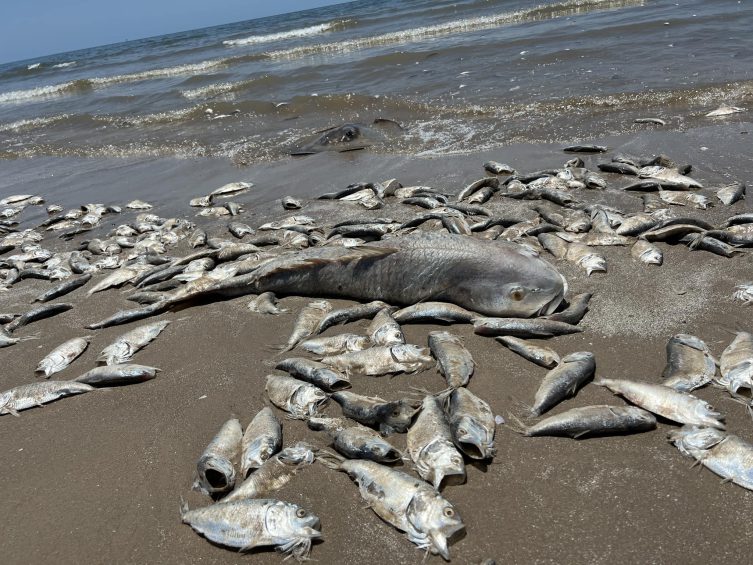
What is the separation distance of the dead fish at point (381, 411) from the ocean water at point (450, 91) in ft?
26.2

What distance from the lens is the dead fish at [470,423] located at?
352 centimetres

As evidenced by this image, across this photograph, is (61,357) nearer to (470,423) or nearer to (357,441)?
(357,441)

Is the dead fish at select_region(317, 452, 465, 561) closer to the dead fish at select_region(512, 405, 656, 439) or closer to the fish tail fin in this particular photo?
the fish tail fin

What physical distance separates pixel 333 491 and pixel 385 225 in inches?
181

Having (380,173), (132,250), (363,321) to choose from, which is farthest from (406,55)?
(363,321)

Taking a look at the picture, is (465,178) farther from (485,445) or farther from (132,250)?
(485,445)

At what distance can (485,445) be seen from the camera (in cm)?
354

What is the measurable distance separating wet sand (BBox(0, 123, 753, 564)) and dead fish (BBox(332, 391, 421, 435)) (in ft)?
0.62

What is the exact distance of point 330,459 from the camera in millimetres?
3711

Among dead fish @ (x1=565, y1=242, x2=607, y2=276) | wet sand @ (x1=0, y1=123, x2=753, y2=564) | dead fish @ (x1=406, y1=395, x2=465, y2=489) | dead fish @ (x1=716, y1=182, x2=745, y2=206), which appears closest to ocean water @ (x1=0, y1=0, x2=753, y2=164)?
dead fish @ (x1=716, y1=182, x2=745, y2=206)

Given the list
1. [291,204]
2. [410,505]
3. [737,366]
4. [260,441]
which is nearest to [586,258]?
[737,366]

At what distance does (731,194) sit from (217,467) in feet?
22.9

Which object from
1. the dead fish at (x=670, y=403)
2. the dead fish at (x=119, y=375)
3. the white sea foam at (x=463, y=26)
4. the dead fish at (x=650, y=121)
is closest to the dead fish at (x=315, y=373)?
the dead fish at (x=119, y=375)

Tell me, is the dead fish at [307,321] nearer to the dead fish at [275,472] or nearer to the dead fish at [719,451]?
the dead fish at [275,472]
